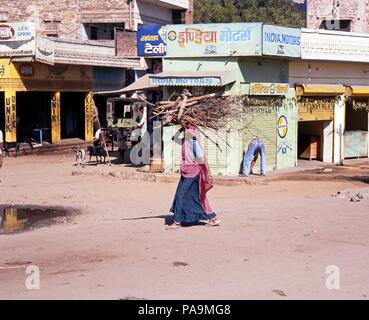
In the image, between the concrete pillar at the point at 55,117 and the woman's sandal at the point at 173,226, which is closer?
the woman's sandal at the point at 173,226

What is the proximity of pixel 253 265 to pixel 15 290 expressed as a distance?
110 inches

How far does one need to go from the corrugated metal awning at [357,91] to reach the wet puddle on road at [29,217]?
505 inches

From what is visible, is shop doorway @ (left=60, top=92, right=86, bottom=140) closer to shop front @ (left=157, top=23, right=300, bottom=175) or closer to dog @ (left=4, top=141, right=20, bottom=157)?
dog @ (left=4, top=141, right=20, bottom=157)

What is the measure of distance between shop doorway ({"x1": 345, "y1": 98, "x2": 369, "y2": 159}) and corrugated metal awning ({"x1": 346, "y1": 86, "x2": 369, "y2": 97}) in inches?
13.3

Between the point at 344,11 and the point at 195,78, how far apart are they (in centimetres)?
1961

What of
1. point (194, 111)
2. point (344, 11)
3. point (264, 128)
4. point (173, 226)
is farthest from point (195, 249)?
point (344, 11)

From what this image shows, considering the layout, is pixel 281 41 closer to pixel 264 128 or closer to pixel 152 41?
pixel 264 128

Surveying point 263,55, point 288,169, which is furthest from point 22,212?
point 288,169

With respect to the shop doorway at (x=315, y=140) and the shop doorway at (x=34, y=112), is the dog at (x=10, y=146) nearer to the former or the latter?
the shop doorway at (x=34, y=112)

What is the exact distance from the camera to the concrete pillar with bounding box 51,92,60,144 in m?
30.8

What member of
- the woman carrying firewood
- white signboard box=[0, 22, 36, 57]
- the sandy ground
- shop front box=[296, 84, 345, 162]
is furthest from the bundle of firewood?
white signboard box=[0, 22, 36, 57]

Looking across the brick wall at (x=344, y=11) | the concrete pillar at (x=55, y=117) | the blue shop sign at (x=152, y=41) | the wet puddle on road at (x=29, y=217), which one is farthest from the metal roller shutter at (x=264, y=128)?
the brick wall at (x=344, y=11)

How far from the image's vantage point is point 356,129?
84.5 ft

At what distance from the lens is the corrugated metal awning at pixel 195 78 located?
17.8 meters
